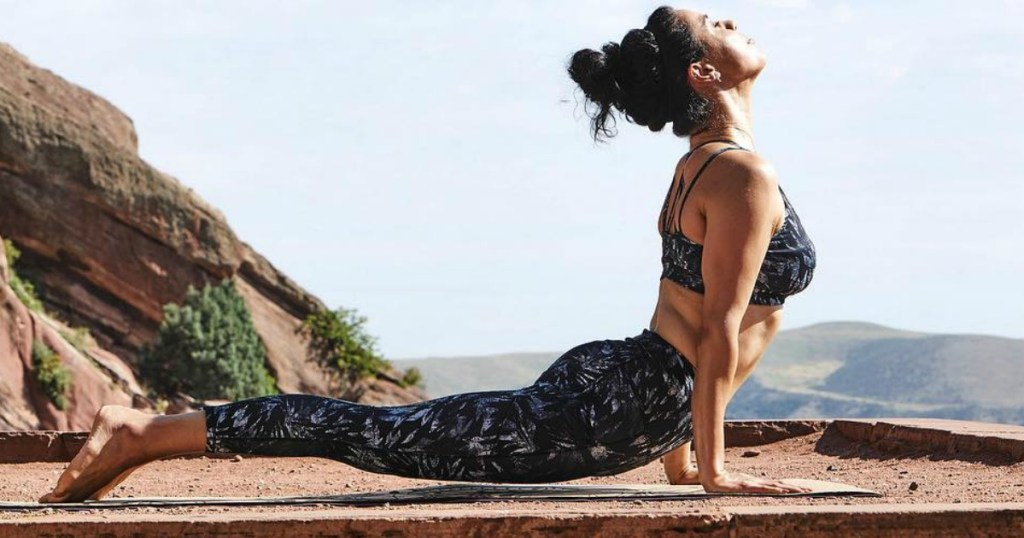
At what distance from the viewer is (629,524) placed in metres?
3.56

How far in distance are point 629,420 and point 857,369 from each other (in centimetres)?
18422

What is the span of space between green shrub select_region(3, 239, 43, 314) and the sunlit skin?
64.5 feet

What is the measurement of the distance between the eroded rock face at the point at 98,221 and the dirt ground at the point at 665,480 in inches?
764

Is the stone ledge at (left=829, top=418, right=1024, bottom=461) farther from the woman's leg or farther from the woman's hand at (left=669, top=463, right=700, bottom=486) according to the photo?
the woman's leg

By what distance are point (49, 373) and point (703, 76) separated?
1657cm

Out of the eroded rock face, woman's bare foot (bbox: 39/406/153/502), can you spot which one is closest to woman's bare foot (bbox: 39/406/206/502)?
woman's bare foot (bbox: 39/406/153/502)

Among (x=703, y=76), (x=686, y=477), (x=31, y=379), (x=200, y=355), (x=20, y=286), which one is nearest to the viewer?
(x=703, y=76)

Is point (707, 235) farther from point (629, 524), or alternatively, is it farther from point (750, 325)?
point (629, 524)

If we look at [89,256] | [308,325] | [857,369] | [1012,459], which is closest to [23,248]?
[89,256]

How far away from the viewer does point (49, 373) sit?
19.8 meters

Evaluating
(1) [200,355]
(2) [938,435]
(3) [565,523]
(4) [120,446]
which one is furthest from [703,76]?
(1) [200,355]

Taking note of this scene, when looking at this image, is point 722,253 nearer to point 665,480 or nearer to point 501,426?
point 501,426

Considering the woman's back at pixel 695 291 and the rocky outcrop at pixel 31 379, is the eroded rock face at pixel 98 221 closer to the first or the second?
the rocky outcrop at pixel 31 379

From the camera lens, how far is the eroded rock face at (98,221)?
26.0 metres
